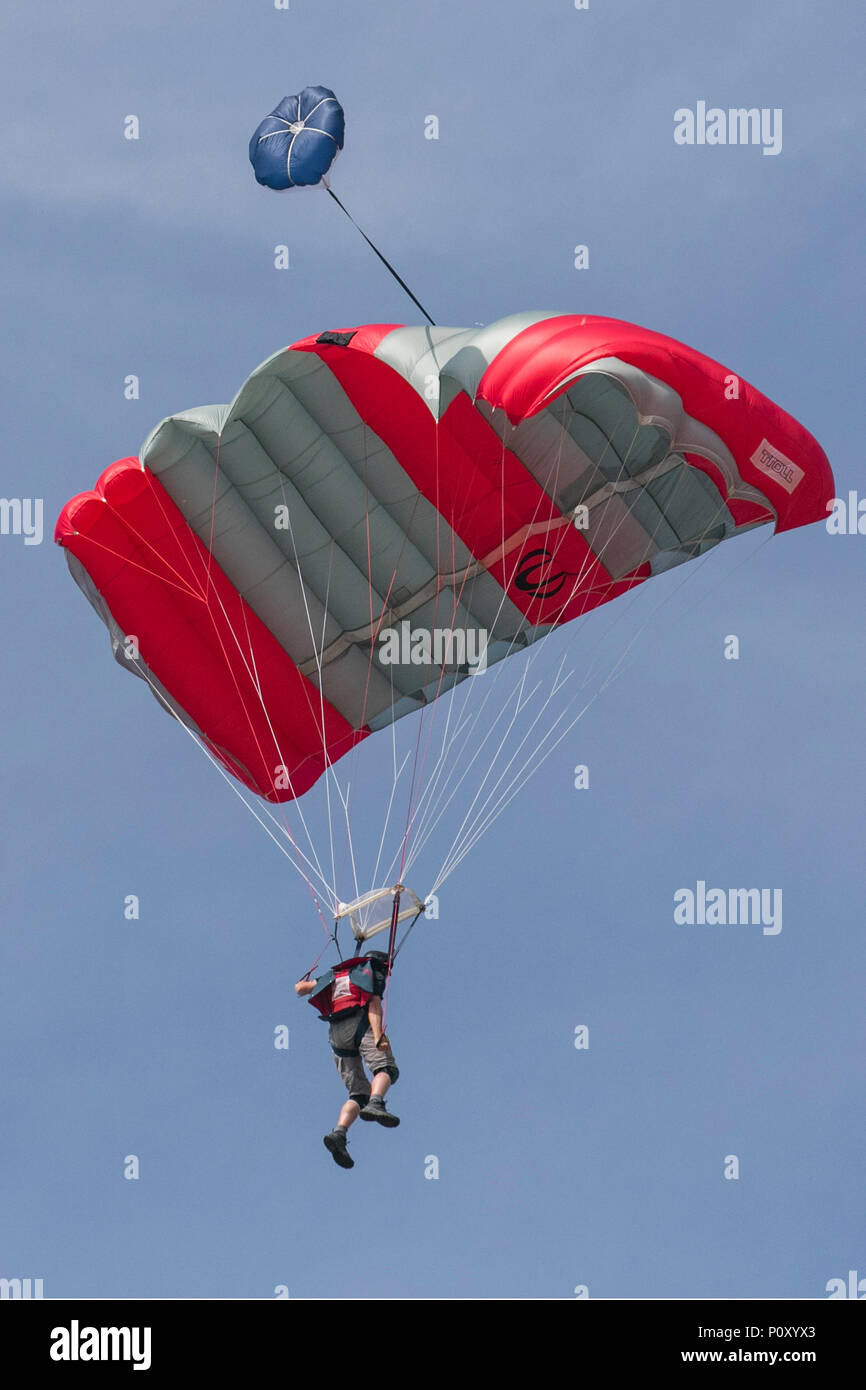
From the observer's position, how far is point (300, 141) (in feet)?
53.2

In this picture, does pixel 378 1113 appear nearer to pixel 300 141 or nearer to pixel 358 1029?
pixel 358 1029

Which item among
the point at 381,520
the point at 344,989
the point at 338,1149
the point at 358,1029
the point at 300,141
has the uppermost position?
the point at 300,141

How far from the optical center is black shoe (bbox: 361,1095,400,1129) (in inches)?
585

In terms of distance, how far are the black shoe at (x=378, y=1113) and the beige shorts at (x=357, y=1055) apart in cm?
18

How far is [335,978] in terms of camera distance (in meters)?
15.7

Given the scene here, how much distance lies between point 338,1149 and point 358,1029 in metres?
1.07

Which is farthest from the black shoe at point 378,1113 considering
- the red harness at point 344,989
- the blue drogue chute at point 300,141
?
the blue drogue chute at point 300,141

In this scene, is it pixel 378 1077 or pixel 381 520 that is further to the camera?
pixel 381 520

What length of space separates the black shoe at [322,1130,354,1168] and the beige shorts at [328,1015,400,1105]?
1.90 ft

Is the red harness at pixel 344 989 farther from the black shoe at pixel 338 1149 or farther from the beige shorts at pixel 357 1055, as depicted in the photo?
the black shoe at pixel 338 1149

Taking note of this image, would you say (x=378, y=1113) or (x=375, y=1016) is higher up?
(x=375, y=1016)

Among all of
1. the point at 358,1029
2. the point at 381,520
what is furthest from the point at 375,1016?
the point at 381,520

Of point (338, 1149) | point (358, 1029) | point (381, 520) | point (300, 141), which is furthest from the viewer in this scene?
point (381, 520)

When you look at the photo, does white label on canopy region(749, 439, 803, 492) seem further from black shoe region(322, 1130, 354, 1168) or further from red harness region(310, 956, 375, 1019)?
black shoe region(322, 1130, 354, 1168)
